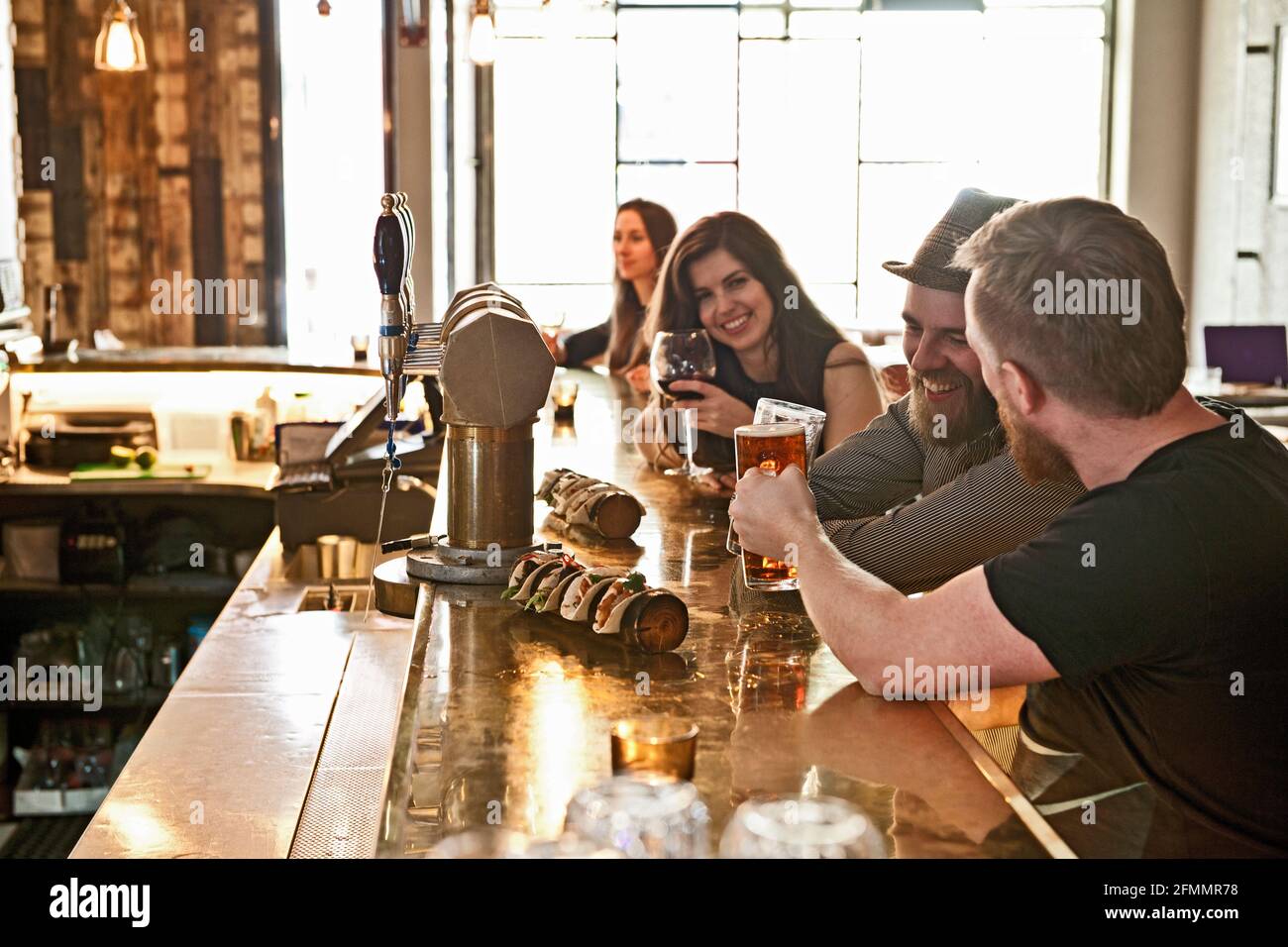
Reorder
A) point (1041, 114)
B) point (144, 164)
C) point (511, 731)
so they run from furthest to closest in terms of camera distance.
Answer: point (1041, 114)
point (144, 164)
point (511, 731)

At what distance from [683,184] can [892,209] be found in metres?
1.41

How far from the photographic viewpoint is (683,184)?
9.74m

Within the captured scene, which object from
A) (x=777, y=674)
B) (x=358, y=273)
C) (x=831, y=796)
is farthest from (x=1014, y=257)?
(x=358, y=273)

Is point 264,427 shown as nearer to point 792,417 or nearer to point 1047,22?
point 792,417

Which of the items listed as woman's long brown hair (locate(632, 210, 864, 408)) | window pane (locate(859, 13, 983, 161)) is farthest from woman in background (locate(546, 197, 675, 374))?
window pane (locate(859, 13, 983, 161))

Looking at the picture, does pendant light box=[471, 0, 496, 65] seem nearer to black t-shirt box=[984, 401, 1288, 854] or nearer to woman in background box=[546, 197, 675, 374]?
woman in background box=[546, 197, 675, 374]

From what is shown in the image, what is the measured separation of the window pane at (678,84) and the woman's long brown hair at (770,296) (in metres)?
6.60

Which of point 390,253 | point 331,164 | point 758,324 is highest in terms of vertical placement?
point 331,164

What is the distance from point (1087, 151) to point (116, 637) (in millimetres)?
7333

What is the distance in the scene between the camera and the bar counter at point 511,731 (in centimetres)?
118

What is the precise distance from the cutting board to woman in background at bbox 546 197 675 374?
1334 mm

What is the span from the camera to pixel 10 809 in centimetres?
459

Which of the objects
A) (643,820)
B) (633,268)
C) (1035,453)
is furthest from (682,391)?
(633,268)
